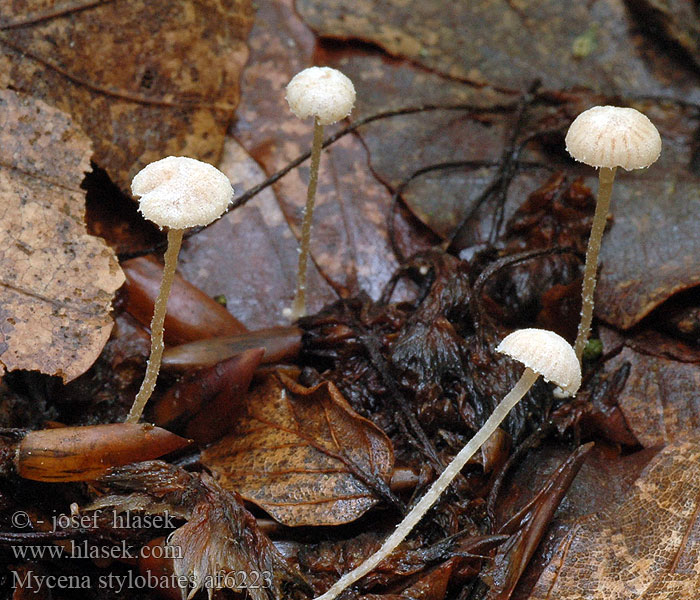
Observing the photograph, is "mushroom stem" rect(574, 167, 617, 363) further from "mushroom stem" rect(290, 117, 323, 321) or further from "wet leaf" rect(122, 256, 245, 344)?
"wet leaf" rect(122, 256, 245, 344)

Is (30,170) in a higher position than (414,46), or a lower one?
lower

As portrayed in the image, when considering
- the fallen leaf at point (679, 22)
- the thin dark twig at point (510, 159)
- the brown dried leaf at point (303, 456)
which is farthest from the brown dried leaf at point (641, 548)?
the fallen leaf at point (679, 22)

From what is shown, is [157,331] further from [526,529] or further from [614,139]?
[614,139]

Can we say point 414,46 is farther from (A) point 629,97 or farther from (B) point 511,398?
(B) point 511,398

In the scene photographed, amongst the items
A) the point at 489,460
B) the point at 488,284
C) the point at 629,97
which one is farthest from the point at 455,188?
the point at 489,460

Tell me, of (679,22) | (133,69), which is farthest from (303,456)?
(679,22)

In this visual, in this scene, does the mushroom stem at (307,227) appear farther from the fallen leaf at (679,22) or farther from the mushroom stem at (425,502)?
the fallen leaf at (679,22)
